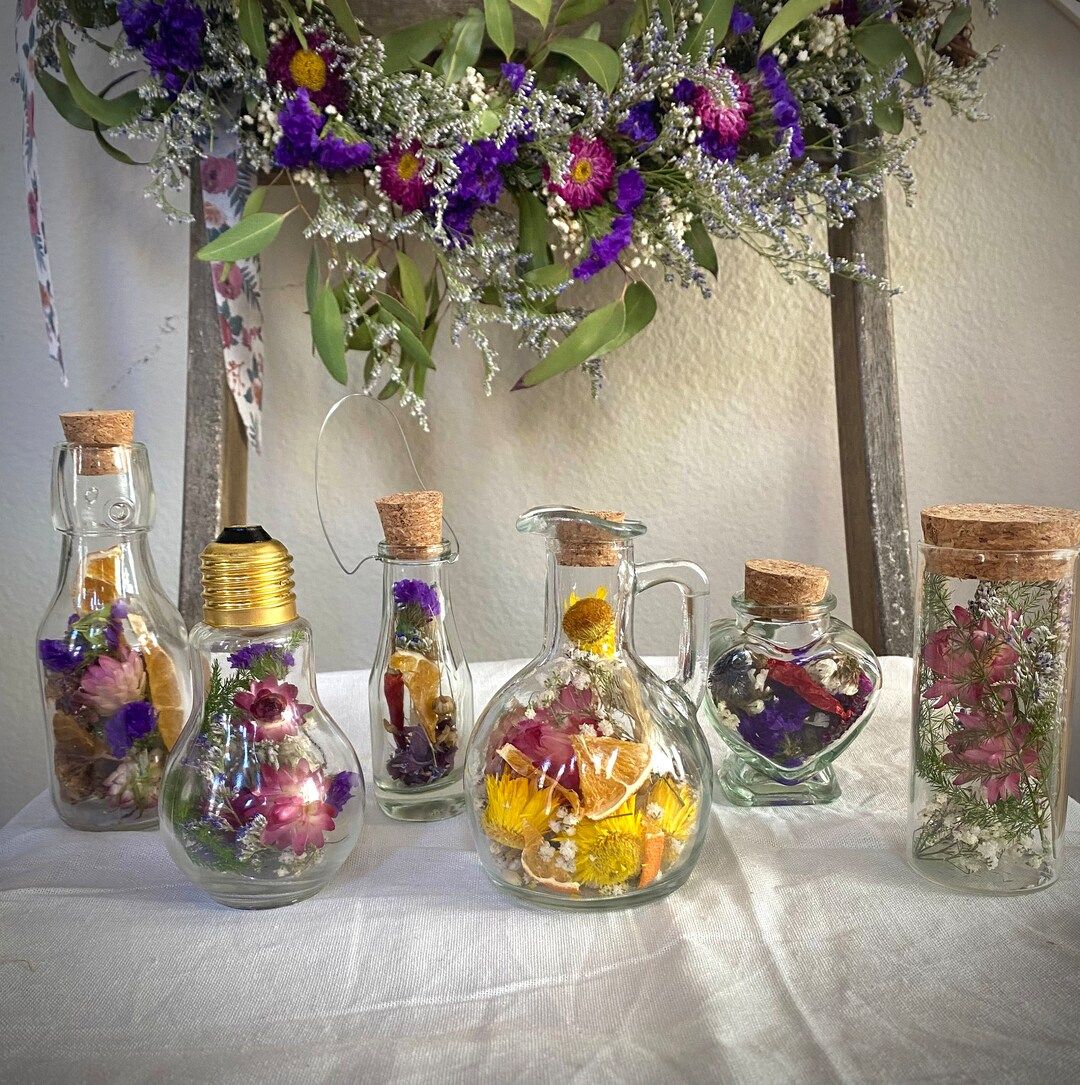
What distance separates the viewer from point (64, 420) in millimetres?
594

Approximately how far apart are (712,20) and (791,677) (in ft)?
1.75

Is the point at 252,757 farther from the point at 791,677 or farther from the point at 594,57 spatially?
the point at 594,57

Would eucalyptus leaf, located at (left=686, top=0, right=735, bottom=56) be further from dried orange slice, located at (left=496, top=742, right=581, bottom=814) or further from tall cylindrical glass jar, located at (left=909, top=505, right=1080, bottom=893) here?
dried orange slice, located at (left=496, top=742, right=581, bottom=814)

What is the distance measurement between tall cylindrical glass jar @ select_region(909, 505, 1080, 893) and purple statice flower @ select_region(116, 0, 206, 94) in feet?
2.13

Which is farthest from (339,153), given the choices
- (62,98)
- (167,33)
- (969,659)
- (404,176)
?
(969,659)

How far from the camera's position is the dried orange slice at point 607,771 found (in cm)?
48

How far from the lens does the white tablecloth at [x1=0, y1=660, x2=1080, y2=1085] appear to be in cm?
39

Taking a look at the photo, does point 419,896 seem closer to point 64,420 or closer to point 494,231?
point 64,420

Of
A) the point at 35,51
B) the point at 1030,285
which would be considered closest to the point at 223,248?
the point at 35,51

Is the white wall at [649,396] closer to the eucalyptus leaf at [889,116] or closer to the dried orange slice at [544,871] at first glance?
the eucalyptus leaf at [889,116]

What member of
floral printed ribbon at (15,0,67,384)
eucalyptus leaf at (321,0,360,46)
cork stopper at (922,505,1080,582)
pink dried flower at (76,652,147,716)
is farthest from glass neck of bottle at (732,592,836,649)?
floral printed ribbon at (15,0,67,384)

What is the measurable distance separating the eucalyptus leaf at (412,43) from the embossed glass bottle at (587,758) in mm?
441

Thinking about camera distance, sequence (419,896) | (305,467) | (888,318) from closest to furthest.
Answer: (419,896), (888,318), (305,467)

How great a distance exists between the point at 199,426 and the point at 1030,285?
91cm
